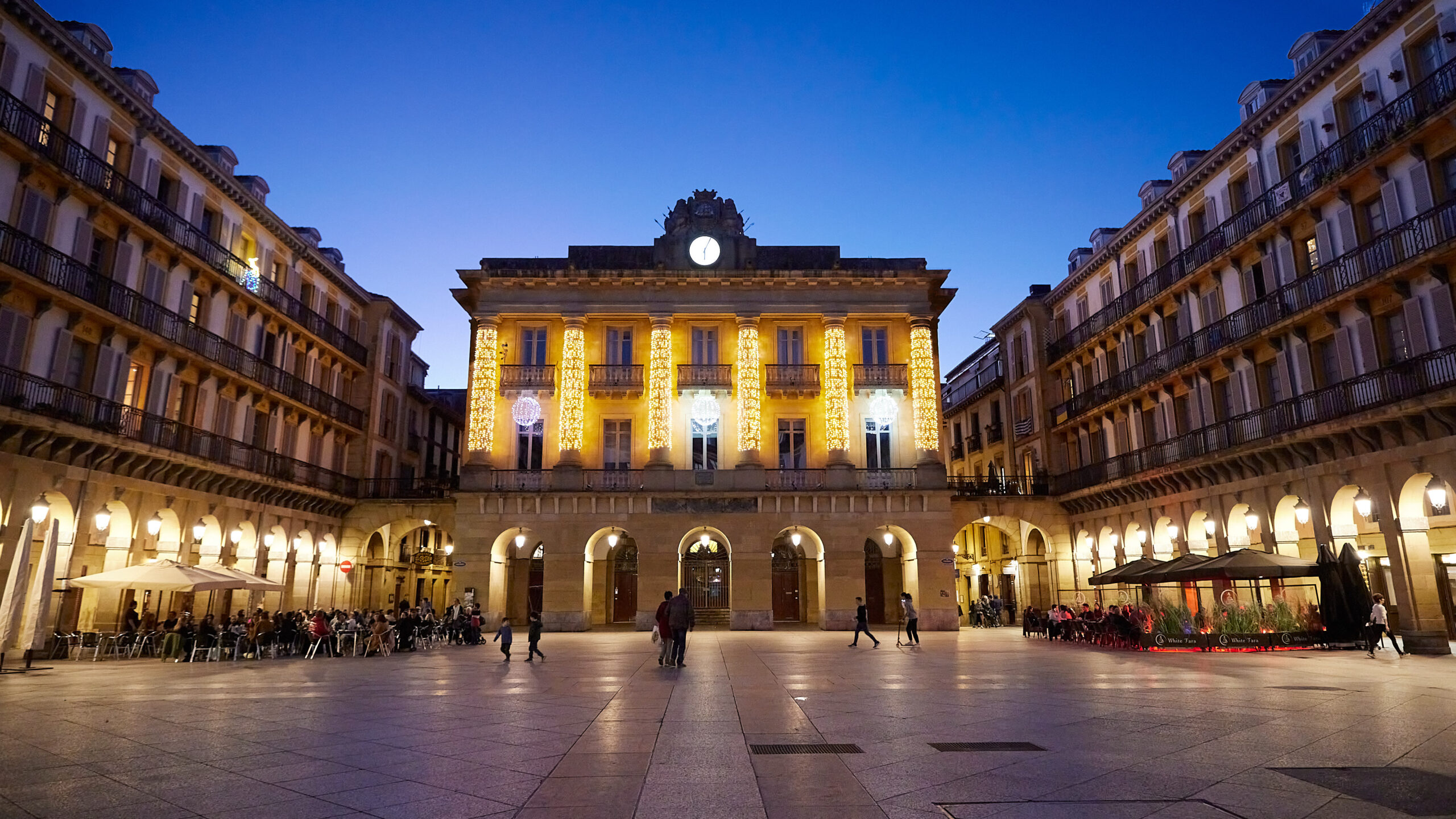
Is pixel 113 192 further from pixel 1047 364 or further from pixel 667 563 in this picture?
pixel 1047 364

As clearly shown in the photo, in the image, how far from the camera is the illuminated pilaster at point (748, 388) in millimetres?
35156

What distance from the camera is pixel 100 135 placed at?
23328mm

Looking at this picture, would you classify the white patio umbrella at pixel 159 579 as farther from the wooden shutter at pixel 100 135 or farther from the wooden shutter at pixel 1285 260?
the wooden shutter at pixel 1285 260

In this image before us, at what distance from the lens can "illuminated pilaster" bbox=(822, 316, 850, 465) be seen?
115 ft

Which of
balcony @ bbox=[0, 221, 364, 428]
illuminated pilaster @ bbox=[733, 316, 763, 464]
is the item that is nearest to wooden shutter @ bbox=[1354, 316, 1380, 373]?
illuminated pilaster @ bbox=[733, 316, 763, 464]

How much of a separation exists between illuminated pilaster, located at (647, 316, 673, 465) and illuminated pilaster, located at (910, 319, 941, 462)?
10413 mm

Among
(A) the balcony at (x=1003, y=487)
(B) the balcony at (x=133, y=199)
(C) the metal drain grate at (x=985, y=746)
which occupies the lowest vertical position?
(C) the metal drain grate at (x=985, y=746)

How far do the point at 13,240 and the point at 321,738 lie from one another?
60.3 ft

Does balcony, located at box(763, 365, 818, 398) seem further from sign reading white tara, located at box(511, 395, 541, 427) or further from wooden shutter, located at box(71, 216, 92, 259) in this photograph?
wooden shutter, located at box(71, 216, 92, 259)

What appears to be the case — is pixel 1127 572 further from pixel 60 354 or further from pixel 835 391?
pixel 60 354

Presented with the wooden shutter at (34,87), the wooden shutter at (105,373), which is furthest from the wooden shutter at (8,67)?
the wooden shutter at (105,373)

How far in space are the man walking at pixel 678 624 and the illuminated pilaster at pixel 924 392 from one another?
61.7 ft

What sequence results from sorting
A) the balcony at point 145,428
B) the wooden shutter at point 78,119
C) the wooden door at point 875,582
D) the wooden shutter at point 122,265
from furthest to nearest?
the wooden door at point 875,582 < the wooden shutter at point 122,265 < the wooden shutter at point 78,119 < the balcony at point 145,428

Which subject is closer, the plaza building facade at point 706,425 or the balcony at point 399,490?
the plaza building facade at point 706,425
